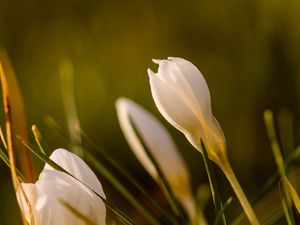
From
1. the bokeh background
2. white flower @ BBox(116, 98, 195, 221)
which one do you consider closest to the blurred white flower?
white flower @ BBox(116, 98, 195, 221)

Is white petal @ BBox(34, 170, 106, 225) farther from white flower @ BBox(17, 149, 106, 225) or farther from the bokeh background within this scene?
the bokeh background

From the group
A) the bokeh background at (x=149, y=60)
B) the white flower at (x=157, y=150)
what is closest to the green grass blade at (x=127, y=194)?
the white flower at (x=157, y=150)

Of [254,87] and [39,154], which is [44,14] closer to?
[254,87]

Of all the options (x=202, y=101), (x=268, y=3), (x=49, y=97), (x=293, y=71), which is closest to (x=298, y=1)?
(x=268, y=3)

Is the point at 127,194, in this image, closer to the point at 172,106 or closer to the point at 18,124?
the point at 172,106

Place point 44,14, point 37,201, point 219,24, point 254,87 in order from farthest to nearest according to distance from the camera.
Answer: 1. point 44,14
2. point 219,24
3. point 254,87
4. point 37,201

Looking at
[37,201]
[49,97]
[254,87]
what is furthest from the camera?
[49,97]
